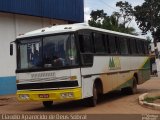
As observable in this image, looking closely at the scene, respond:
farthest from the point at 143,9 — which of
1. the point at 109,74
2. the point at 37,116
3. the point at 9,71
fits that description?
the point at 37,116

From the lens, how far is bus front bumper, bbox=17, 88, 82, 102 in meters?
15.8

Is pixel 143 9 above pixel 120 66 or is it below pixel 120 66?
above

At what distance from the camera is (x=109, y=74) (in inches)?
757

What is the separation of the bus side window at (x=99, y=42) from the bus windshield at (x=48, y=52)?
1944mm

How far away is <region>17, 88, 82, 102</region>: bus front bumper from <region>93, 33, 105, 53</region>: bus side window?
2.64 meters

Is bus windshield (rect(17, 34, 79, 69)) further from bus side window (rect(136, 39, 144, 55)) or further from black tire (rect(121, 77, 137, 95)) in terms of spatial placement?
bus side window (rect(136, 39, 144, 55))

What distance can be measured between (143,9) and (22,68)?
60382mm

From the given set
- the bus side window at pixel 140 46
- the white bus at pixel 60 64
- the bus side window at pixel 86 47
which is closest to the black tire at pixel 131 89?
the bus side window at pixel 140 46

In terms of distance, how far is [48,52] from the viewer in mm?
16297

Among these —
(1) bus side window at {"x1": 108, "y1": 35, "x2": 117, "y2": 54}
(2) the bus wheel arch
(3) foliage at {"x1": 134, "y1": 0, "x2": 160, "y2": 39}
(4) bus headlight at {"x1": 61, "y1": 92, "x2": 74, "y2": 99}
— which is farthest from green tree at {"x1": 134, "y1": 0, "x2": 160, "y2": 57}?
(4) bus headlight at {"x1": 61, "y1": 92, "x2": 74, "y2": 99}

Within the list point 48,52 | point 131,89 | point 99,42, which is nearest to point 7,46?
point 131,89

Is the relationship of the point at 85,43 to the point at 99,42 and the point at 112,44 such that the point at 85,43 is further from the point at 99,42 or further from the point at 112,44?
the point at 112,44

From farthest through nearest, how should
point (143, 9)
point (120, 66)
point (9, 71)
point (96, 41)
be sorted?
point (143, 9)
point (9, 71)
point (120, 66)
point (96, 41)

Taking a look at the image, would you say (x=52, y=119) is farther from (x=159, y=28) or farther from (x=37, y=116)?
(x=159, y=28)
